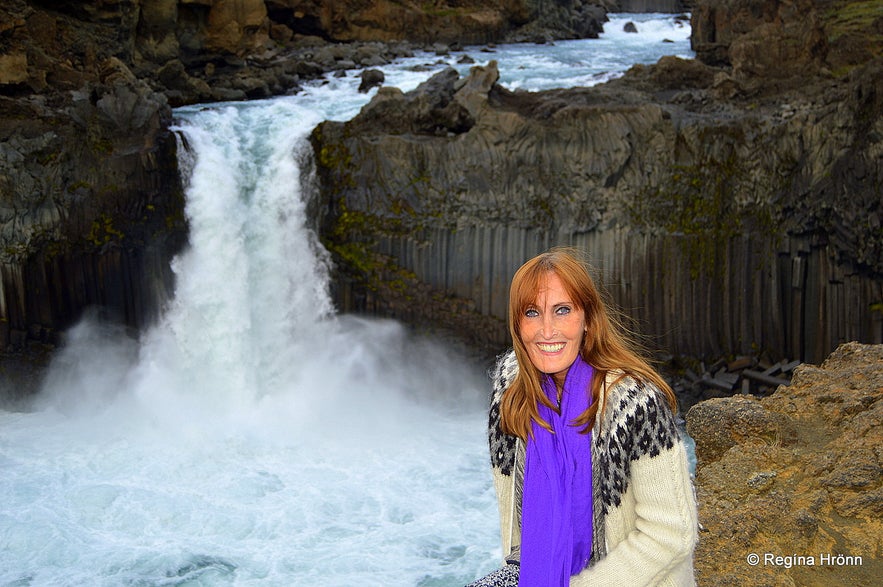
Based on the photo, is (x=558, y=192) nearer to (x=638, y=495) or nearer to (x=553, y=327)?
(x=553, y=327)

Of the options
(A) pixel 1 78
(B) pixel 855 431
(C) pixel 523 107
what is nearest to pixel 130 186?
(A) pixel 1 78

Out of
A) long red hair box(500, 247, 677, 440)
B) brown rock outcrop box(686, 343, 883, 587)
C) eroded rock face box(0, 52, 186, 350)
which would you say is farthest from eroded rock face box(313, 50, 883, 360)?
long red hair box(500, 247, 677, 440)

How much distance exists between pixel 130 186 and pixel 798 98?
1210 cm

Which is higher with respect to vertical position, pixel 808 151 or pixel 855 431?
pixel 808 151

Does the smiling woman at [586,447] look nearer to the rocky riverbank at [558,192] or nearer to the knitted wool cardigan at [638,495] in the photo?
the knitted wool cardigan at [638,495]

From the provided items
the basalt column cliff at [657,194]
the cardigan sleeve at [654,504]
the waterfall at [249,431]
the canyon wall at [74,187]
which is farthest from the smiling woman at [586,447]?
the canyon wall at [74,187]

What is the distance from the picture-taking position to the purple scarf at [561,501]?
11.2 ft

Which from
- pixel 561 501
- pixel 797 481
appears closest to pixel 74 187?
pixel 797 481

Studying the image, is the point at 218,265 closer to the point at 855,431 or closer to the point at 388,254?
the point at 388,254

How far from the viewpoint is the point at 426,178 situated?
17.3 meters

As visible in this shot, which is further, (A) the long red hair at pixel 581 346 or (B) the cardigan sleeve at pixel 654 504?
(A) the long red hair at pixel 581 346

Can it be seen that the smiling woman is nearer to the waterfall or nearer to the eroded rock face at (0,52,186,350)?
the waterfall

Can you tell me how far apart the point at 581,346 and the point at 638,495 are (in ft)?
1.97

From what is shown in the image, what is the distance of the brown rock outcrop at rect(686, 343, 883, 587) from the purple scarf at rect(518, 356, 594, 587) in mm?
1953
